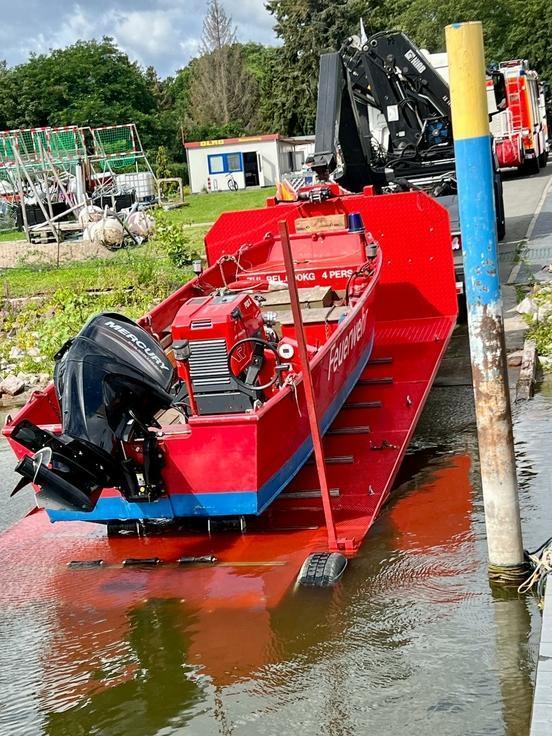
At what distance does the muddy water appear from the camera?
4617 millimetres

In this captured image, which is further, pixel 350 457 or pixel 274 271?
pixel 274 271

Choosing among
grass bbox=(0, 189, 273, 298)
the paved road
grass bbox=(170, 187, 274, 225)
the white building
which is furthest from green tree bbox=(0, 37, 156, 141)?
grass bbox=(0, 189, 273, 298)

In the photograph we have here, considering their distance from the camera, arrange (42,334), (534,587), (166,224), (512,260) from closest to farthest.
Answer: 1. (534,587)
2. (42,334)
3. (512,260)
4. (166,224)

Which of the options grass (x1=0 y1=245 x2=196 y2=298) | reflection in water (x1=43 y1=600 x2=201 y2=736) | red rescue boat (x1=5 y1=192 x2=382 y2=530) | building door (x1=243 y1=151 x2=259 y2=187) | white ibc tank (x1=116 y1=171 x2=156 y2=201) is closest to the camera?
reflection in water (x1=43 y1=600 x2=201 y2=736)

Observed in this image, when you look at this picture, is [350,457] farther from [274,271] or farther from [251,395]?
[274,271]

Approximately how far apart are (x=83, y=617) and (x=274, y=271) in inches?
204

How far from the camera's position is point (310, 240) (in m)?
10.7

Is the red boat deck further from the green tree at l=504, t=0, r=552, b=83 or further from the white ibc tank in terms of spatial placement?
the green tree at l=504, t=0, r=552, b=83

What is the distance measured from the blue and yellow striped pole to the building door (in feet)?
131

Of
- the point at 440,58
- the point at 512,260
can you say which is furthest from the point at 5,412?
the point at 440,58

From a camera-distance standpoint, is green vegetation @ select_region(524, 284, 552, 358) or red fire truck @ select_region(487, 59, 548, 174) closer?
green vegetation @ select_region(524, 284, 552, 358)

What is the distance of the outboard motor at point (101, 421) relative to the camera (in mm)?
5852

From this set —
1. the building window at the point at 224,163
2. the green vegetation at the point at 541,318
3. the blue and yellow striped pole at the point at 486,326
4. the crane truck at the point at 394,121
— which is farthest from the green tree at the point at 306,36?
the blue and yellow striped pole at the point at 486,326

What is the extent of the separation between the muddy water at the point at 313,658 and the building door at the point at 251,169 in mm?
39344
